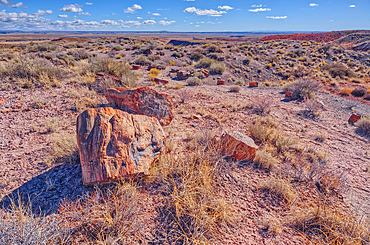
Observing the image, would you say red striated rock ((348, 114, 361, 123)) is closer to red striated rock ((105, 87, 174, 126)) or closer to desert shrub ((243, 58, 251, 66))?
red striated rock ((105, 87, 174, 126))

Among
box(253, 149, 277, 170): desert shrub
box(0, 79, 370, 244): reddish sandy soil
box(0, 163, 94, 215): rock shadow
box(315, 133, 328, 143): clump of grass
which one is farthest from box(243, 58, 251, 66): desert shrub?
box(0, 163, 94, 215): rock shadow

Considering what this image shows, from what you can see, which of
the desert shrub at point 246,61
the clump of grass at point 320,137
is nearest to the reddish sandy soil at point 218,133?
the clump of grass at point 320,137

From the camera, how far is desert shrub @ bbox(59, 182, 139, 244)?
2027mm

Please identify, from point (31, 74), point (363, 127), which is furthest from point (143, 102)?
point (363, 127)

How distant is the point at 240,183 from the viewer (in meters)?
3.16

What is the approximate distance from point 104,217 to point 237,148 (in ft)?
8.81

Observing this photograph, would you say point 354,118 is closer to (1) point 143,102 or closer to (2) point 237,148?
(2) point 237,148

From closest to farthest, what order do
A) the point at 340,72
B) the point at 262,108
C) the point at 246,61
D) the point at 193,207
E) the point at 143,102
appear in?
the point at 193,207
the point at 143,102
the point at 262,108
the point at 340,72
the point at 246,61

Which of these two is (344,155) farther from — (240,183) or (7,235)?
(7,235)

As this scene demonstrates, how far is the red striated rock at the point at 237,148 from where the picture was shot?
3643mm

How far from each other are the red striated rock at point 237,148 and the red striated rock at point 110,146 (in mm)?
1570

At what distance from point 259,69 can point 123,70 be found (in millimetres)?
Answer: 16181

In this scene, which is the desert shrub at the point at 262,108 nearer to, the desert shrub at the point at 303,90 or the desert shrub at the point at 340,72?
the desert shrub at the point at 303,90

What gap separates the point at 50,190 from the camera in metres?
2.65
